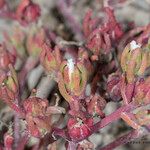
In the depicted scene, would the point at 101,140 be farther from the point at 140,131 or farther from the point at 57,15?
the point at 57,15

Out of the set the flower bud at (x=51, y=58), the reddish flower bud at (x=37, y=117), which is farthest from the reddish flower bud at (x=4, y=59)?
the reddish flower bud at (x=37, y=117)

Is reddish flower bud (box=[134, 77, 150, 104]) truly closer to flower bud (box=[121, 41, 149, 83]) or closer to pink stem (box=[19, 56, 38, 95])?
flower bud (box=[121, 41, 149, 83])

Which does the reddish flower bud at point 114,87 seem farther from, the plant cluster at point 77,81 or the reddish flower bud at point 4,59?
the reddish flower bud at point 4,59

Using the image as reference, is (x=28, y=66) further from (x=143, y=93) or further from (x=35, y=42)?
(x=143, y=93)

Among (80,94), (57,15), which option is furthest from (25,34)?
(80,94)

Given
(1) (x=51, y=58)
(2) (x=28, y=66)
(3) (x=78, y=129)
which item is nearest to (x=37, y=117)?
(3) (x=78, y=129)

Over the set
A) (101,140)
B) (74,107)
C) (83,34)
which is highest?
(83,34)

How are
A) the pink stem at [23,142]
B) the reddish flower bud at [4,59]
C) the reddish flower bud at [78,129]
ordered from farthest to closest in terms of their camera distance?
the reddish flower bud at [4,59]
the pink stem at [23,142]
the reddish flower bud at [78,129]
